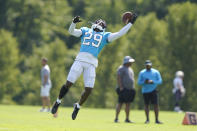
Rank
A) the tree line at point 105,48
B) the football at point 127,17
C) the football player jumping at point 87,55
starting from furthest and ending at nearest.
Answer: the tree line at point 105,48
the football at point 127,17
the football player jumping at point 87,55

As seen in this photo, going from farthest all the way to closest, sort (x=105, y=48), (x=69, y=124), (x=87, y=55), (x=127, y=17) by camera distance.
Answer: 1. (x=105, y=48)
2. (x=69, y=124)
3. (x=127, y=17)
4. (x=87, y=55)

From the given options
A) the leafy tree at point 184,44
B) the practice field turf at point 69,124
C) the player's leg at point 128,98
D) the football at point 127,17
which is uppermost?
the leafy tree at point 184,44

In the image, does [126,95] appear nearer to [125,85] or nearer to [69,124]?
[125,85]

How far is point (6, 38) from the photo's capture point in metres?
53.3

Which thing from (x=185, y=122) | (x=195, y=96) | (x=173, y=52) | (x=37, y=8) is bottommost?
(x=185, y=122)

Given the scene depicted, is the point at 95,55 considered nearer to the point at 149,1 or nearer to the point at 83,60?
the point at 83,60

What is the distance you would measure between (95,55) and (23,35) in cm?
4551

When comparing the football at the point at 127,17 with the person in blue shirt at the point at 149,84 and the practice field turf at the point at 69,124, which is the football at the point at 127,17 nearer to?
the practice field turf at the point at 69,124

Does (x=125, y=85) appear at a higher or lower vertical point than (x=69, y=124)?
higher

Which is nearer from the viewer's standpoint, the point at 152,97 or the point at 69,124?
the point at 69,124

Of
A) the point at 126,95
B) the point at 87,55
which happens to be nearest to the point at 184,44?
the point at 126,95

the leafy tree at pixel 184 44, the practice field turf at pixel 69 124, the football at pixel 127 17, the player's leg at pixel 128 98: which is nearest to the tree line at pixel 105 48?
the leafy tree at pixel 184 44

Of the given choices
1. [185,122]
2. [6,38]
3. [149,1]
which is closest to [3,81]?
[6,38]

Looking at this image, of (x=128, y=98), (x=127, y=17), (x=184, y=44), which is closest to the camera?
(x=127, y=17)
